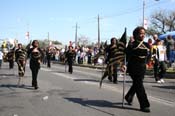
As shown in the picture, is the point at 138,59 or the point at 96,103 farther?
the point at 96,103

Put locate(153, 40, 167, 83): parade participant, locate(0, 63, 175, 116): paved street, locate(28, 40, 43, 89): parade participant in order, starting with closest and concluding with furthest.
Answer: locate(0, 63, 175, 116): paved street < locate(28, 40, 43, 89): parade participant < locate(153, 40, 167, 83): parade participant

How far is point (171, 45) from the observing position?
918 inches

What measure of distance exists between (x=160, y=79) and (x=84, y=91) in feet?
18.7

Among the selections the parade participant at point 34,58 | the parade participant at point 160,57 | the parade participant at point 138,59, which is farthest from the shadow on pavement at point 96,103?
the parade participant at point 160,57

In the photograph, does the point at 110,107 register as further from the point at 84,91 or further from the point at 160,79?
the point at 160,79

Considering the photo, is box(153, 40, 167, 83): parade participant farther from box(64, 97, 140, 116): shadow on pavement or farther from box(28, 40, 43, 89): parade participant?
box(64, 97, 140, 116): shadow on pavement

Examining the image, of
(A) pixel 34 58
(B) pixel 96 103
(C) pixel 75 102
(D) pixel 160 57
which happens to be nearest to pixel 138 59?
(B) pixel 96 103

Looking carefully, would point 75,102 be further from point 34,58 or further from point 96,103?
point 34,58

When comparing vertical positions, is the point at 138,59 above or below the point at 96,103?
above

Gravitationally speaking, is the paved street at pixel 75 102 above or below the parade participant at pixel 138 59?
below

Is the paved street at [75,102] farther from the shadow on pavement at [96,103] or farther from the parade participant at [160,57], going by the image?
the parade participant at [160,57]

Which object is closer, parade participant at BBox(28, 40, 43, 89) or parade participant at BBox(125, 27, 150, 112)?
parade participant at BBox(125, 27, 150, 112)

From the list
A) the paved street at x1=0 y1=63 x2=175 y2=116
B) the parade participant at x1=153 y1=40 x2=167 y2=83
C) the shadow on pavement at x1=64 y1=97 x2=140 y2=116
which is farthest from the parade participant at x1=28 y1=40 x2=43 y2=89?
the parade participant at x1=153 y1=40 x2=167 y2=83

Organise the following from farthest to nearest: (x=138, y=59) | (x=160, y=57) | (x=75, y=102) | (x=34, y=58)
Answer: (x=160, y=57) < (x=34, y=58) < (x=75, y=102) < (x=138, y=59)
